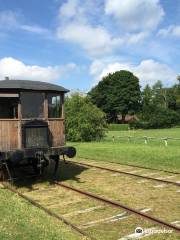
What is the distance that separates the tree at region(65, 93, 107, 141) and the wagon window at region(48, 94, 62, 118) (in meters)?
22.9

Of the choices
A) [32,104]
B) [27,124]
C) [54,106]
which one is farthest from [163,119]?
[27,124]

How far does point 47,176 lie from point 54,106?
109 inches

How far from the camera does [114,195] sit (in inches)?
472

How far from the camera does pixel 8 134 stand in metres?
13.8

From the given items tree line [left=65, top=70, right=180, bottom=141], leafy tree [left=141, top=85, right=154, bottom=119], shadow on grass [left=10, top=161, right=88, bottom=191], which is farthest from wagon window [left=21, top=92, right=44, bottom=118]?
leafy tree [left=141, top=85, right=154, bottom=119]

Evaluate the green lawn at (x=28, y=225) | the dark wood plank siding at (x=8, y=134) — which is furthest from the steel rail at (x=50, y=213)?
the dark wood plank siding at (x=8, y=134)

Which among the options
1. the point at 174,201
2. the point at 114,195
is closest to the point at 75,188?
the point at 114,195

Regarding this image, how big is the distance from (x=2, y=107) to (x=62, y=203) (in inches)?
171

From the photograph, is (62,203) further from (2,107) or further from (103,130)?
(103,130)

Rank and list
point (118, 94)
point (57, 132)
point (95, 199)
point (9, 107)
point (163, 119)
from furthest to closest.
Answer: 1. point (118, 94)
2. point (163, 119)
3. point (57, 132)
4. point (9, 107)
5. point (95, 199)

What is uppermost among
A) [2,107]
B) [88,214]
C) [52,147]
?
[2,107]

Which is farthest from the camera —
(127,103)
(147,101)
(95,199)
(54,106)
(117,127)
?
(147,101)

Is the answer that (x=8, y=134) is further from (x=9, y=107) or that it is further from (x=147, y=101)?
(x=147, y=101)

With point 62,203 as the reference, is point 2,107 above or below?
above
